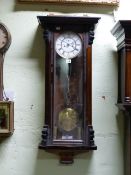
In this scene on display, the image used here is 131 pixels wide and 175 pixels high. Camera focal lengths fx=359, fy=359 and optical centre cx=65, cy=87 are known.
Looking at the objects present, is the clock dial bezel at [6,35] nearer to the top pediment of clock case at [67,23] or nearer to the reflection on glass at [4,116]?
the top pediment of clock case at [67,23]

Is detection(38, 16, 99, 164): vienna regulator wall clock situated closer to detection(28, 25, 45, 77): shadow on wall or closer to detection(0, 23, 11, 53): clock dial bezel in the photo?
detection(28, 25, 45, 77): shadow on wall

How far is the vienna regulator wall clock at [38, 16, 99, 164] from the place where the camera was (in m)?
2.11

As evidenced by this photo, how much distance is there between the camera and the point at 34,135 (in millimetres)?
2170

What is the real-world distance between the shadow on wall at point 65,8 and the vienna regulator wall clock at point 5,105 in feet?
0.60

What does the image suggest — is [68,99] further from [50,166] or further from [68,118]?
[50,166]

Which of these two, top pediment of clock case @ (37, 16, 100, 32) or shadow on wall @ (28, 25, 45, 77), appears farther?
shadow on wall @ (28, 25, 45, 77)

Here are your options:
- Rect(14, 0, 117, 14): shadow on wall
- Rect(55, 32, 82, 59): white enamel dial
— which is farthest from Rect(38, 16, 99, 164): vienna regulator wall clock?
Rect(14, 0, 117, 14): shadow on wall

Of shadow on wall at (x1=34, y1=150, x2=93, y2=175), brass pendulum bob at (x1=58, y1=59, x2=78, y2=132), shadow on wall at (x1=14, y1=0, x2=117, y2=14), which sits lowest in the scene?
shadow on wall at (x1=34, y1=150, x2=93, y2=175)

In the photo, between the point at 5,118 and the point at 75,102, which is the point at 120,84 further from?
the point at 5,118

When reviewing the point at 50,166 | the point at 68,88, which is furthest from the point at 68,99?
the point at 50,166

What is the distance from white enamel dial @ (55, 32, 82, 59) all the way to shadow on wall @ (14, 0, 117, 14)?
183 millimetres

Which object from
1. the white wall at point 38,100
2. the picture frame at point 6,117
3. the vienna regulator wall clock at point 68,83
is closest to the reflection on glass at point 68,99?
the vienna regulator wall clock at point 68,83

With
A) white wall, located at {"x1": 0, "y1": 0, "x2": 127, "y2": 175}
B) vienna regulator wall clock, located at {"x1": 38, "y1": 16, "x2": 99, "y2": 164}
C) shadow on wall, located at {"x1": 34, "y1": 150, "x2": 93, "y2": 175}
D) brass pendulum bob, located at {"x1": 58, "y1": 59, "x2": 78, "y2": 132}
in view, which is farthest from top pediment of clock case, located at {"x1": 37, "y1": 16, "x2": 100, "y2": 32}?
shadow on wall, located at {"x1": 34, "y1": 150, "x2": 93, "y2": 175}

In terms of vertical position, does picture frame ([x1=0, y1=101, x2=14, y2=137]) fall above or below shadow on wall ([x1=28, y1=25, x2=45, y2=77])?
below
